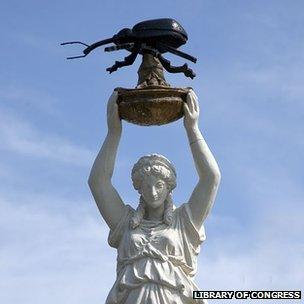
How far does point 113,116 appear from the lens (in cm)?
1123

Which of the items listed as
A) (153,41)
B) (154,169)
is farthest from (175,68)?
(154,169)

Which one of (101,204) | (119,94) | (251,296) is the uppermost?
(119,94)

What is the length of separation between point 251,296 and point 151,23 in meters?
3.41

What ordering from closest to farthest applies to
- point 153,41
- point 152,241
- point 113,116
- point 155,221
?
1. point 152,241
2. point 155,221
3. point 113,116
4. point 153,41

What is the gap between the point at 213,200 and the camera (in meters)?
11.0

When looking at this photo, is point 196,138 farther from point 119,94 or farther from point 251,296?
point 251,296

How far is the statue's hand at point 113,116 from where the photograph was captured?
11.2 m

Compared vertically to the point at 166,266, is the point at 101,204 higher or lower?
higher

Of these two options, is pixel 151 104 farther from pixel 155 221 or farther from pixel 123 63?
pixel 155 221

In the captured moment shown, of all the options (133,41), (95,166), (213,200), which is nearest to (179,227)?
(213,200)

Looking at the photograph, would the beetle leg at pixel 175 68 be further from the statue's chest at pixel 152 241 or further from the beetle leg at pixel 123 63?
the statue's chest at pixel 152 241

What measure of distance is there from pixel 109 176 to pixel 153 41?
170 centimetres

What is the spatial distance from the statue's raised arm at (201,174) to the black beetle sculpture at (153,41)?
0.65 metres

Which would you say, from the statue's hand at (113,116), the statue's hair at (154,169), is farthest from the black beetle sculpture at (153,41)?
the statue's hair at (154,169)
